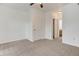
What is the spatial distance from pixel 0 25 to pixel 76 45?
425 centimetres

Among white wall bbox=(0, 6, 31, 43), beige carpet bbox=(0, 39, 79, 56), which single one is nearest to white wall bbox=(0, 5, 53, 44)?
white wall bbox=(0, 6, 31, 43)

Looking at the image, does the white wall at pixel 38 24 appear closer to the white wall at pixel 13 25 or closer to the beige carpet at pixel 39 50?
the white wall at pixel 13 25

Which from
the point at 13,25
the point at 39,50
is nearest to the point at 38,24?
the point at 13,25

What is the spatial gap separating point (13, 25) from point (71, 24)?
3.45 metres

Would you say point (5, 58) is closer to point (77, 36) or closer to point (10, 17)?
point (77, 36)

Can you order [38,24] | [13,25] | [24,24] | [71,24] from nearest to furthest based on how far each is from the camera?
[71,24] < [13,25] < [38,24] < [24,24]

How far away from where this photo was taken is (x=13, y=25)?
A: 19.4ft

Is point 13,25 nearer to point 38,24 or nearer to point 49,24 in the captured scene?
point 38,24

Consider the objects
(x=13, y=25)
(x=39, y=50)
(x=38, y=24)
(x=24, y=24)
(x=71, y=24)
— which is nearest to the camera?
(x=39, y=50)

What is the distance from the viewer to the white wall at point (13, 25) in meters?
5.43

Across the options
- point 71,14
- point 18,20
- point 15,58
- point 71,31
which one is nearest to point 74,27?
point 71,31

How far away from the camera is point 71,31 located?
497 cm

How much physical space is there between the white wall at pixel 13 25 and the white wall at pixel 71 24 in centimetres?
231

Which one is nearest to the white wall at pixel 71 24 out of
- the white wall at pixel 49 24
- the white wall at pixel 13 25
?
the white wall at pixel 49 24
